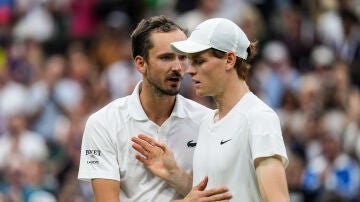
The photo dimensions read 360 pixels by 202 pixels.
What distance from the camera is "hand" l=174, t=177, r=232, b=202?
710 centimetres

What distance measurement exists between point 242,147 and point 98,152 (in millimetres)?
1222

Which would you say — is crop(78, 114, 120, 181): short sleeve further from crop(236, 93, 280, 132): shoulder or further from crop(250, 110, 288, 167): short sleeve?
crop(250, 110, 288, 167): short sleeve

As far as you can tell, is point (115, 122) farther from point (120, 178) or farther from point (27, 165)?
point (27, 165)

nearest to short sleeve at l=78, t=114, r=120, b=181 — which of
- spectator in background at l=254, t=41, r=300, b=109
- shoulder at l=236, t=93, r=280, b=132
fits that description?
shoulder at l=236, t=93, r=280, b=132

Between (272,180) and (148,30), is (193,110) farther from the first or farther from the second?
(272,180)

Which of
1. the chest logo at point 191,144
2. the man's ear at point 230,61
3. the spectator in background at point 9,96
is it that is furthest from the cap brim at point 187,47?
the spectator in background at point 9,96

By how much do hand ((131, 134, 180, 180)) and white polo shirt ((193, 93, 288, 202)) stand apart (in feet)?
1.48

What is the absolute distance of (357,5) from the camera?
15.9 meters

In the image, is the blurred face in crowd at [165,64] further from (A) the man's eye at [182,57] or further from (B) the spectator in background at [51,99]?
(B) the spectator in background at [51,99]

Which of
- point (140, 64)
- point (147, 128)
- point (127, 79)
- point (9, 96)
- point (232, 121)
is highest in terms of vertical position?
point (140, 64)

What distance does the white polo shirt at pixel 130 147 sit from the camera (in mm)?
7863

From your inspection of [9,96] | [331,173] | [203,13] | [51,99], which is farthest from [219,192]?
[9,96]

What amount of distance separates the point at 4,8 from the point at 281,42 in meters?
4.89

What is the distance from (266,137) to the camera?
690cm
